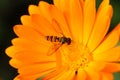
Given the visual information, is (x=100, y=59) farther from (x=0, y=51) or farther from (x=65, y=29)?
(x=0, y=51)

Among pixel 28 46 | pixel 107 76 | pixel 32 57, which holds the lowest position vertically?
pixel 107 76

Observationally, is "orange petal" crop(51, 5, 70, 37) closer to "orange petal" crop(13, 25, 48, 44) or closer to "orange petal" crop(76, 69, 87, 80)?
"orange petal" crop(13, 25, 48, 44)

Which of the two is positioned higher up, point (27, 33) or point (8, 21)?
point (8, 21)

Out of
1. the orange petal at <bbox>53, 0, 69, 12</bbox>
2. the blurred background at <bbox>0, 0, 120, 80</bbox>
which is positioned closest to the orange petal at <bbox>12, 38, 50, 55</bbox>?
the orange petal at <bbox>53, 0, 69, 12</bbox>

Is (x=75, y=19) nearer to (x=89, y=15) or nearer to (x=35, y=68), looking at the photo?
(x=89, y=15)

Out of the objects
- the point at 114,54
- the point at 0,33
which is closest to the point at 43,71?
the point at 114,54

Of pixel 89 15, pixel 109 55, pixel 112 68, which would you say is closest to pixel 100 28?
pixel 89 15

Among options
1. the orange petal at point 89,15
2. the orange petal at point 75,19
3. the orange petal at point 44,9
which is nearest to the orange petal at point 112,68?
the orange petal at point 89,15
